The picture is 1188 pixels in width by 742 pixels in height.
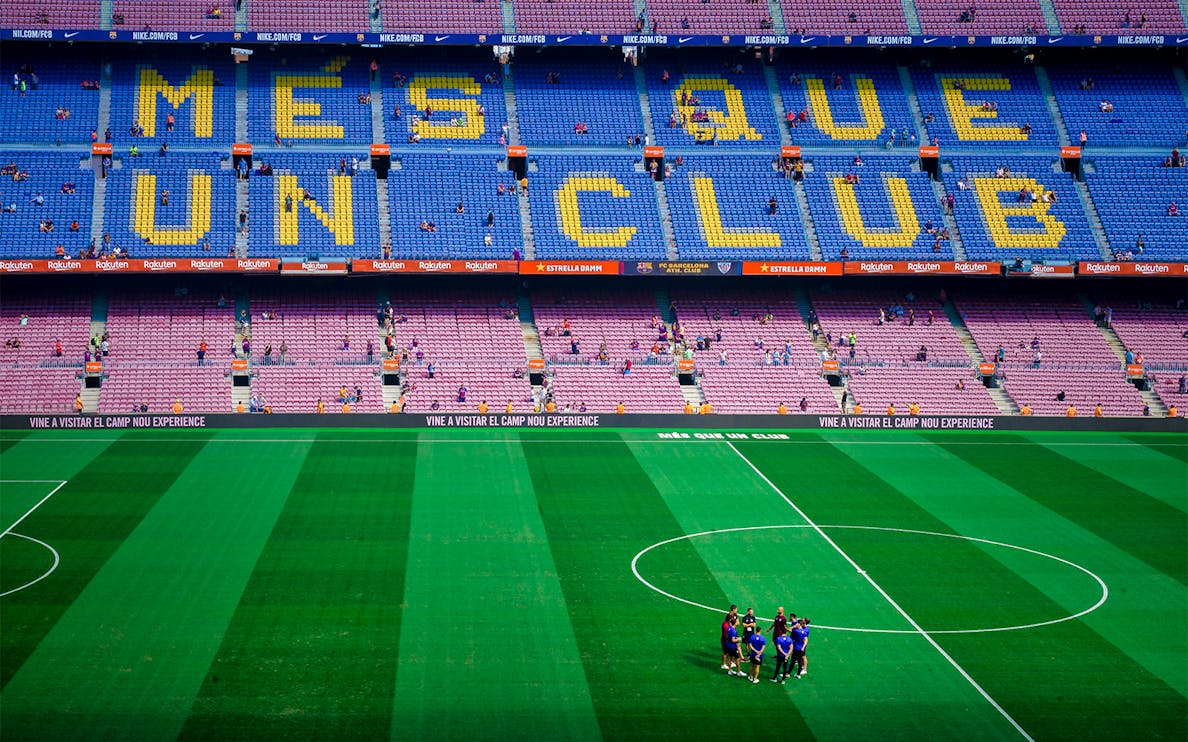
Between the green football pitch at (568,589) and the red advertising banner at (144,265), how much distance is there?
10.1 meters

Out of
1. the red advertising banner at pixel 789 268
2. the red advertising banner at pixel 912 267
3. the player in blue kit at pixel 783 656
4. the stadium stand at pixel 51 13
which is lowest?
the player in blue kit at pixel 783 656

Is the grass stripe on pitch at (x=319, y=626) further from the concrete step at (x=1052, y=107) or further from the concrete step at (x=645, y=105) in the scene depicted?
the concrete step at (x=1052, y=107)

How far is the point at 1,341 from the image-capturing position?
5581cm

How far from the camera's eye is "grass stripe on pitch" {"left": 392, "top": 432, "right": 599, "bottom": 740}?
77.9ft

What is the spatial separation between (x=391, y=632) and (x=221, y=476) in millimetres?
16489

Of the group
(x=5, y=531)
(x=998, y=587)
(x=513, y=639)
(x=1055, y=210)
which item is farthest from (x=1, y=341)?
(x=1055, y=210)

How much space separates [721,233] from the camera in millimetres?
62938

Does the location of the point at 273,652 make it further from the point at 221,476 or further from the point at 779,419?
the point at 779,419

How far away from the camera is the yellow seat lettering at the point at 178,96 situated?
2509 inches

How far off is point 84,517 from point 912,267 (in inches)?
1603

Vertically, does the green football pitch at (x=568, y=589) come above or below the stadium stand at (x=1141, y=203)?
below

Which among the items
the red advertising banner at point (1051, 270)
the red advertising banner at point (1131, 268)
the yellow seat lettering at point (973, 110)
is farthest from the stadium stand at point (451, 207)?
the red advertising banner at point (1131, 268)

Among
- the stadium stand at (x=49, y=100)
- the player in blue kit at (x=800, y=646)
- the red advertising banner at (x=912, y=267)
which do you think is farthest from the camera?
the stadium stand at (x=49, y=100)

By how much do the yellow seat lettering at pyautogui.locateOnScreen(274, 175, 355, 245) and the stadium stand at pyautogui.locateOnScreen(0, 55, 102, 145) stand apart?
1055 cm
